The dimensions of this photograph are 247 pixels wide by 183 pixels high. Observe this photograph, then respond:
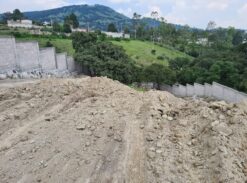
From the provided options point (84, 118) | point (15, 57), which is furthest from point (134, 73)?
point (84, 118)

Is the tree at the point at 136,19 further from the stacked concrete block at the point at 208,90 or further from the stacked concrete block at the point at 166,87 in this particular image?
the stacked concrete block at the point at 208,90

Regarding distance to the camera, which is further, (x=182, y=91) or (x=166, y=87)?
(x=166, y=87)

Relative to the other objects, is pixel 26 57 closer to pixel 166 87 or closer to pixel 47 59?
pixel 47 59

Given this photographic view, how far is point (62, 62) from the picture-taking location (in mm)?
Result: 25531

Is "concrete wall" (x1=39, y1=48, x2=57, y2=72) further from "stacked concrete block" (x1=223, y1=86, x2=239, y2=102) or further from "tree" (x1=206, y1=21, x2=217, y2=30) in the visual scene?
"tree" (x1=206, y1=21, x2=217, y2=30)

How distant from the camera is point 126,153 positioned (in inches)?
250

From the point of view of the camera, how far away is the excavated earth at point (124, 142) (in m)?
5.79

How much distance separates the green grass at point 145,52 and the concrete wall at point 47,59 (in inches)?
721

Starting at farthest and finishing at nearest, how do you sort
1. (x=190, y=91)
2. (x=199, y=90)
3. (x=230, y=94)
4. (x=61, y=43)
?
(x=61, y=43) → (x=190, y=91) → (x=199, y=90) → (x=230, y=94)

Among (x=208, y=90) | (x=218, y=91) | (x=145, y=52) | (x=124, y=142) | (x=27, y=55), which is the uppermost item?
(x=124, y=142)

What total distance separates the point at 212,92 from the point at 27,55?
12.0 metres

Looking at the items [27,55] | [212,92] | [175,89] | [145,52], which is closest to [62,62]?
[27,55]

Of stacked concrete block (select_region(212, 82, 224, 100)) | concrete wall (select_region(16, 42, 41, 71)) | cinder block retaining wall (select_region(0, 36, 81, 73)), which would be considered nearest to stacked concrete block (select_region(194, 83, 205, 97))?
stacked concrete block (select_region(212, 82, 224, 100))

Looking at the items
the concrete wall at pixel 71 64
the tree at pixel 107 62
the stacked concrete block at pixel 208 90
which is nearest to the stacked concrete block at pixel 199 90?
the stacked concrete block at pixel 208 90
